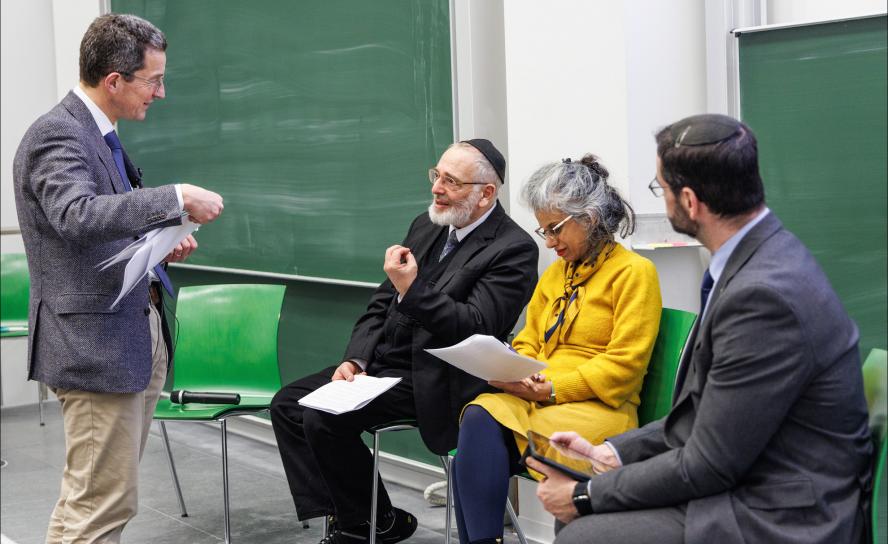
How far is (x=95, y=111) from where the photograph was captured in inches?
115

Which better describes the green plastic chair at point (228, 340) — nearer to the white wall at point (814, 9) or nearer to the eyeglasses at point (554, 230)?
the eyeglasses at point (554, 230)

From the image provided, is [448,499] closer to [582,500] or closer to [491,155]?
[491,155]

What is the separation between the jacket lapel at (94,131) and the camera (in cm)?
287

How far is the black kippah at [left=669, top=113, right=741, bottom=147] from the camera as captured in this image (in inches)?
82.7

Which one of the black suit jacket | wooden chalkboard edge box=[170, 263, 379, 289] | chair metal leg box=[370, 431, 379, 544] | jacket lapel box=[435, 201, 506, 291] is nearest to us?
the black suit jacket

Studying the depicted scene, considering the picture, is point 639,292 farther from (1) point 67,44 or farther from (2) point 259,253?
(1) point 67,44

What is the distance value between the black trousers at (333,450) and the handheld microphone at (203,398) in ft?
0.70

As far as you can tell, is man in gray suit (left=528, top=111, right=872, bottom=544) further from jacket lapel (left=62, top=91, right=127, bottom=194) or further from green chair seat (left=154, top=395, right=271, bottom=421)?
green chair seat (left=154, top=395, right=271, bottom=421)

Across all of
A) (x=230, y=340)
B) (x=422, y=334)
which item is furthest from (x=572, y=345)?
(x=230, y=340)

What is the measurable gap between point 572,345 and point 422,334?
1.84 ft

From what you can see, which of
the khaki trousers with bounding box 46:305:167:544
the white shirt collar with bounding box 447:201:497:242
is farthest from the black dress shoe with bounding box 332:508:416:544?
the white shirt collar with bounding box 447:201:497:242

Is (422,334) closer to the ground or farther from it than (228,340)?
farther from it

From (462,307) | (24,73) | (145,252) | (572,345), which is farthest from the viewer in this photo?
(24,73)

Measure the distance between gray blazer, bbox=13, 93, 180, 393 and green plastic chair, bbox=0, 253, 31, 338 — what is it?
12.4 feet
